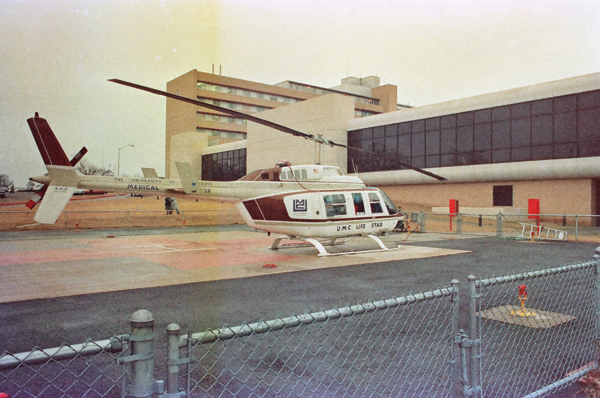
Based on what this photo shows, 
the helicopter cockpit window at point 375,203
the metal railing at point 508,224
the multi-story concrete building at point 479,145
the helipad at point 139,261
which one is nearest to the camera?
the helipad at point 139,261

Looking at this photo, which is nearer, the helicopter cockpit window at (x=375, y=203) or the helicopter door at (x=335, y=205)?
the helicopter door at (x=335, y=205)

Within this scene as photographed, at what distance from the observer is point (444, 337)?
6.53 m

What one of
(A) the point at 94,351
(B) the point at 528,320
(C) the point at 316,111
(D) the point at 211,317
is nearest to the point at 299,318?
(A) the point at 94,351

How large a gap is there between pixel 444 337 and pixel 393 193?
41.0 m

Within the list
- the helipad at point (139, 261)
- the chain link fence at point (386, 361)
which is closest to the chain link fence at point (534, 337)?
the chain link fence at point (386, 361)

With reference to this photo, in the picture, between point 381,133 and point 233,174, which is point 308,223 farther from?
point 233,174

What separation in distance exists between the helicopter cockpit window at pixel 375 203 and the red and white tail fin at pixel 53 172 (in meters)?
10.7

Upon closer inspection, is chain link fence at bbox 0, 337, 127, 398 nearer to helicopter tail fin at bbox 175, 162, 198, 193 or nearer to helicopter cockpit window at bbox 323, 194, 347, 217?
helicopter tail fin at bbox 175, 162, 198, 193

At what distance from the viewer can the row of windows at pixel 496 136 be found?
107 ft

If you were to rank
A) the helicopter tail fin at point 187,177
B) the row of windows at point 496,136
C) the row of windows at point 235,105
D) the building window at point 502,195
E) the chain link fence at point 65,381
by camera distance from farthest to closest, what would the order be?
the row of windows at point 235,105 → the building window at point 502,195 → the row of windows at point 496,136 → the helicopter tail fin at point 187,177 → the chain link fence at point 65,381

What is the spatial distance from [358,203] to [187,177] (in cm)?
659

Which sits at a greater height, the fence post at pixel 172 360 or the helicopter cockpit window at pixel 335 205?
the helicopter cockpit window at pixel 335 205

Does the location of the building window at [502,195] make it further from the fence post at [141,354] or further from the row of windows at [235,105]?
the row of windows at [235,105]

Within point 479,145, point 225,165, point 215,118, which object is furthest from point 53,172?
point 215,118
